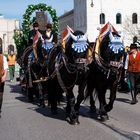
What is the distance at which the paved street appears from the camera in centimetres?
1022

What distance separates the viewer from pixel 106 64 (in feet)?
38.0

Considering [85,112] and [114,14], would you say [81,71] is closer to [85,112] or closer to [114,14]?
[85,112]

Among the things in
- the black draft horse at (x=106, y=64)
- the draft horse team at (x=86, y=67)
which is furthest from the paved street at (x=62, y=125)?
the black draft horse at (x=106, y=64)

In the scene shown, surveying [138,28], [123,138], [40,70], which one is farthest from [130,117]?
[138,28]

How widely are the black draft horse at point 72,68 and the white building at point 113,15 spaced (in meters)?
84.0

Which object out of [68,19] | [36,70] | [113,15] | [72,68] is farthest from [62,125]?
[68,19]

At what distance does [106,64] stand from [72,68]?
30.3 inches

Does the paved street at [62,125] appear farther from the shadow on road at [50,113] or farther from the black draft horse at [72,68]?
the black draft horse at [72,68]

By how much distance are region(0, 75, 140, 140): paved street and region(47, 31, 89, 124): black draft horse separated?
0.48 m

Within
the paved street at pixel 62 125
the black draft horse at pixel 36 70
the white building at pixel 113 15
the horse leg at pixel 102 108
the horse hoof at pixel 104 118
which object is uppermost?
the white building at pixel 113 15

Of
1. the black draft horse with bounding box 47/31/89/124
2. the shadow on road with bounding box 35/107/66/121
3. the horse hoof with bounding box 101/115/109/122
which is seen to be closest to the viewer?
the black draft horse with bounding box 47/31/89/124

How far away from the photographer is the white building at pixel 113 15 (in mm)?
97875

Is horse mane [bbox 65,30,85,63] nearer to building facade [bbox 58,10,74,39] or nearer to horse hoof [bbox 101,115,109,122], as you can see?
horse hoof [bbox 101,115,109,122]

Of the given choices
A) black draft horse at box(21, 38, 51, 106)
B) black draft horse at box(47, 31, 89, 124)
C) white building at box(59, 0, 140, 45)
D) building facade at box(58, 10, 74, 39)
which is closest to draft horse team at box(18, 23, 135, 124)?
black draft horse at box(47, 31, 89, 124)
